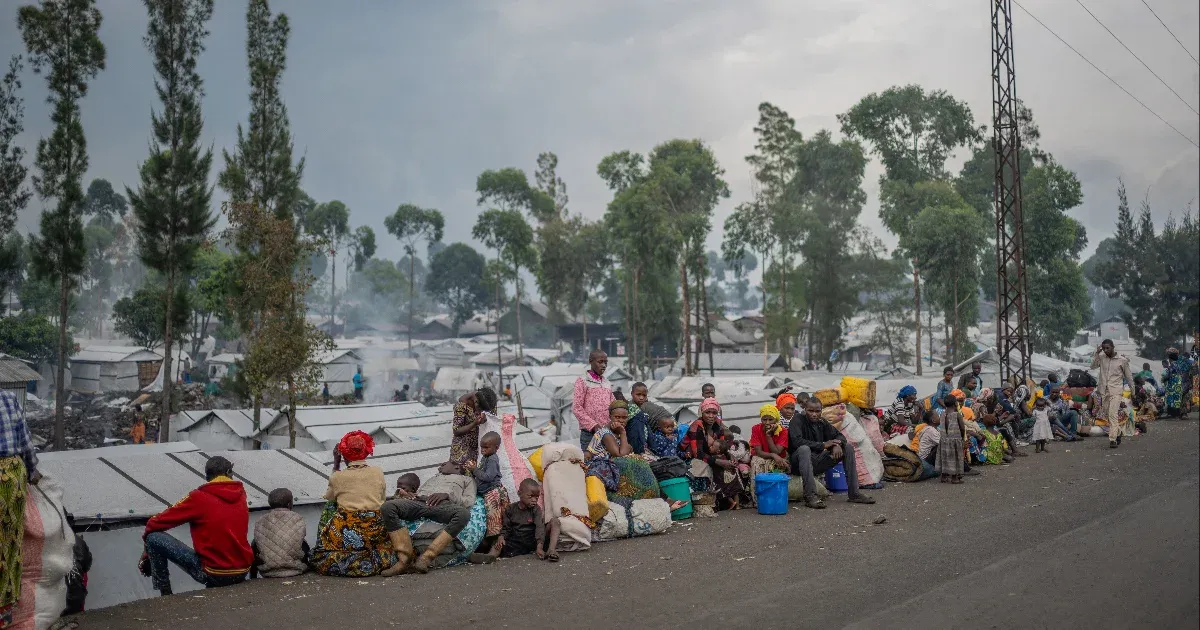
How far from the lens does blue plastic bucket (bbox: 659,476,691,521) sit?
948cm

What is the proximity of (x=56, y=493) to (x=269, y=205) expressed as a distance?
16.6 m

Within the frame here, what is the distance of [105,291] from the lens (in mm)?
77312

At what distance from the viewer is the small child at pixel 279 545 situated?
23.2 ft

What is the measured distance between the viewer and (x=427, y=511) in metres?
7.32

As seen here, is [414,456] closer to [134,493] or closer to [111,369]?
[134,493]

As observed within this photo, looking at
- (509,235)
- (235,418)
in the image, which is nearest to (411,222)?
(509,235)

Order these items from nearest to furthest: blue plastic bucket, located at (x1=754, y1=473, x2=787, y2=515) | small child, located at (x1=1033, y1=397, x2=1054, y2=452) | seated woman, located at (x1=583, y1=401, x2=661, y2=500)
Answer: seated woman, located at (x1=583, y1=401, x2=661, y2=500) → blue plastic bucket, located at (x1=754, y1=473, x2=787, y2=515) → small child, located at (x1=1033, y1=397, x2=1054, y2=452)

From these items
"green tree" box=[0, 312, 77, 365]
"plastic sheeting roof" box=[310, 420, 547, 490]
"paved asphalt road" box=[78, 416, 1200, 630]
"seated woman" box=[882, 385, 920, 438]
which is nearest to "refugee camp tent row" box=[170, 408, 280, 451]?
"plastic sheeting roof" box=[310, 420, 547, 490]

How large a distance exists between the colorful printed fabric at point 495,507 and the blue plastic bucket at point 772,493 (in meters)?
3.14

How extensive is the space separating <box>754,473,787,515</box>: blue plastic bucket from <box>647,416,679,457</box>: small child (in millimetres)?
1001

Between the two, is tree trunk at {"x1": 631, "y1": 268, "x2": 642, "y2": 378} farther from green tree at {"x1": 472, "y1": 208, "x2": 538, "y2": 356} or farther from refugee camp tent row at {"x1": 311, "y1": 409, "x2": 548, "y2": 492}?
refugee camp tent row at {"x1": 311, "y1": 409, "x2": 548, "y2": 492}

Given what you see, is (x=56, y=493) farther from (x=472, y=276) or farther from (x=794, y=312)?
(x=472, y=276)

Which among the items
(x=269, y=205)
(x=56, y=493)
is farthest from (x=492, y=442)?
(x=269, y=205)

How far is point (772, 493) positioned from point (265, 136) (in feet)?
54.8
